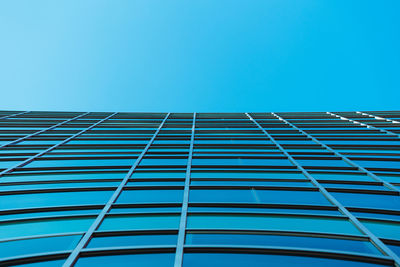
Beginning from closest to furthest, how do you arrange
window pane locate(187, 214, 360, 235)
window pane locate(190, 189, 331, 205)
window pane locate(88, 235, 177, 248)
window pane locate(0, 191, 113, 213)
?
window pane locate(88, 235, 177, 248)
window pane locate(187, 214, 360, 235)
window pane locate(0, 191, 113, 213)
window pane locate(190, 189, 331, 205)

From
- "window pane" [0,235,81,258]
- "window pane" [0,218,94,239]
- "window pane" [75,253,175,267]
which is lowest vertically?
"window pane" [75,253,175,267]

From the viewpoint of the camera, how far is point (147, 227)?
8938 millimetres

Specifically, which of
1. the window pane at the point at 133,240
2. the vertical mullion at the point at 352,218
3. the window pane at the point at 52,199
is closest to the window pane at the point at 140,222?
the window pane at the point at 133,240

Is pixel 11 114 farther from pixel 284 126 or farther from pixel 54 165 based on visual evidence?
pixel 284 126

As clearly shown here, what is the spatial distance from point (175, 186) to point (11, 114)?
22.6 m

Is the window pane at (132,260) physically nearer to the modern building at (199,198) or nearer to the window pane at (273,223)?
the modern building at (199,198)

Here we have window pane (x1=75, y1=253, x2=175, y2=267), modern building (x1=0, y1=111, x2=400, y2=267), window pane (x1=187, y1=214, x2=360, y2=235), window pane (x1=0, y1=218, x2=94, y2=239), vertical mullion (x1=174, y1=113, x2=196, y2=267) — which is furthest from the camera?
window pane (x1=187, y1=214, x2=360, y2=235)

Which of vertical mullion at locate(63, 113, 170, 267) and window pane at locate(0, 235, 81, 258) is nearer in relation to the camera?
vertical mullion at locate(63, 113, 170, 267)

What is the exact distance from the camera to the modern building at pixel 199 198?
7.66m

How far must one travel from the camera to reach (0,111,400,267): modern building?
766 centimetres

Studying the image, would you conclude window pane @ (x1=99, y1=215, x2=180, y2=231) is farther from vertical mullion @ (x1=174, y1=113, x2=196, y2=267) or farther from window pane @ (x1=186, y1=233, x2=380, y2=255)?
window pane @ (x1=186, y1=233, x2=380, y2=255)

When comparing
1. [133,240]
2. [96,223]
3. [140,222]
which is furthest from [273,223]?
[96,223]

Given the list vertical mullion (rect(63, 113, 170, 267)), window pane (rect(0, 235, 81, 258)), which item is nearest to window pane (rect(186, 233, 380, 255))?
vertical mullion (rect(63, 113, 170, 267))

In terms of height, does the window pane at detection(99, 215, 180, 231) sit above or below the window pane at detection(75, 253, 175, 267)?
above
